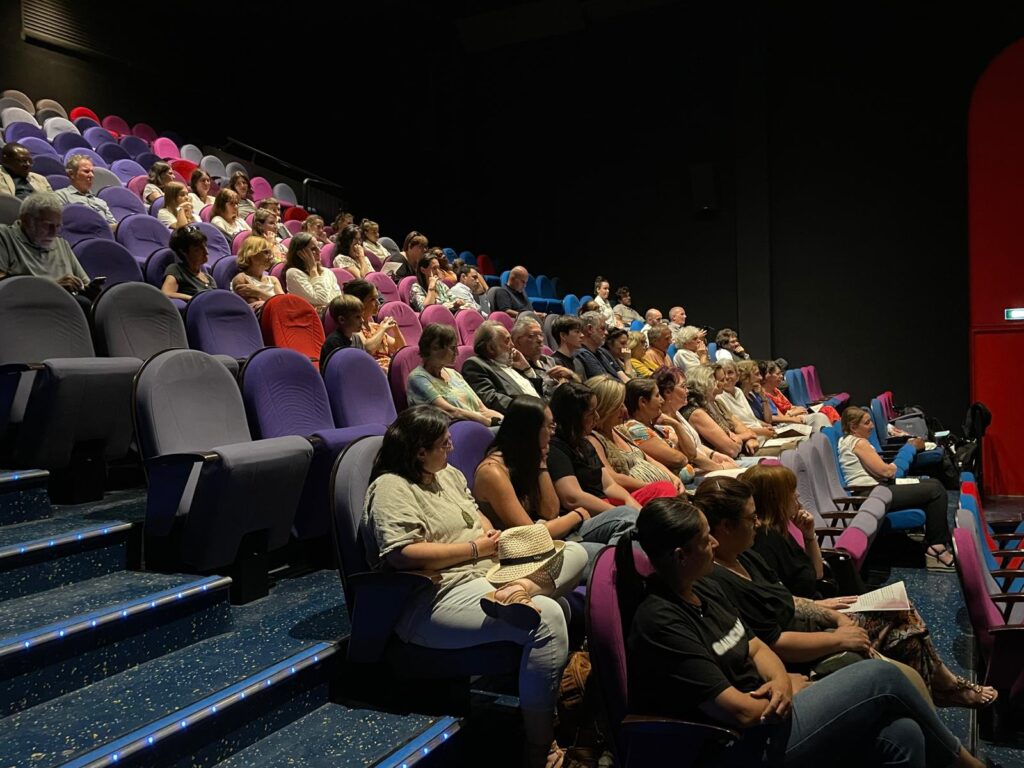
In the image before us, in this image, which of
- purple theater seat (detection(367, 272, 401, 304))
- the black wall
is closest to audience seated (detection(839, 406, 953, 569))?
purple theater seat (detection(367, 272, 401, 304))

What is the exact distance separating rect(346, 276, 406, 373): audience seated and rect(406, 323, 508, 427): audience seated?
14.5 inches

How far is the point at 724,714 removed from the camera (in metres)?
1.37

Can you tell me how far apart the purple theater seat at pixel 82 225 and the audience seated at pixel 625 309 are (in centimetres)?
471

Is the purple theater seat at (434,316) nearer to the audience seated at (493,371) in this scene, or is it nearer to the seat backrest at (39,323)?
the audience seated at (493,371)

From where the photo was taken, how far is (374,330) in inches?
150

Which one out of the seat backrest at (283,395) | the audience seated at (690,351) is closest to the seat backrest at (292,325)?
the seat backrest at (283,395)

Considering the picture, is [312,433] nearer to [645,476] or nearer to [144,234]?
[645,476]

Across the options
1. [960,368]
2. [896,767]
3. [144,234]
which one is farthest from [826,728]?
[960,368]

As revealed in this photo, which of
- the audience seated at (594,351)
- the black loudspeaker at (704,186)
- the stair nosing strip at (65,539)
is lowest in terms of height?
the stair nosing strip at (65,539)

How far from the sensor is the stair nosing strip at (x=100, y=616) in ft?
4.84

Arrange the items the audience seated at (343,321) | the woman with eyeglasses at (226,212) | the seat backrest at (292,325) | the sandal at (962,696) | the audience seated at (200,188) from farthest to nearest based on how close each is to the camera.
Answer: the audience seated at (200,188) → the woman with eyeglasses at (226,212) → the seat backrest at (292,325) → the audience seated at (343,321) → the sandal at (962,696)

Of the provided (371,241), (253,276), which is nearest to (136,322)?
(253,276)

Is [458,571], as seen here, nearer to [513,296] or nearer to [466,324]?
[466,324]

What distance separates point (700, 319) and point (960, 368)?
2402 millimetres
